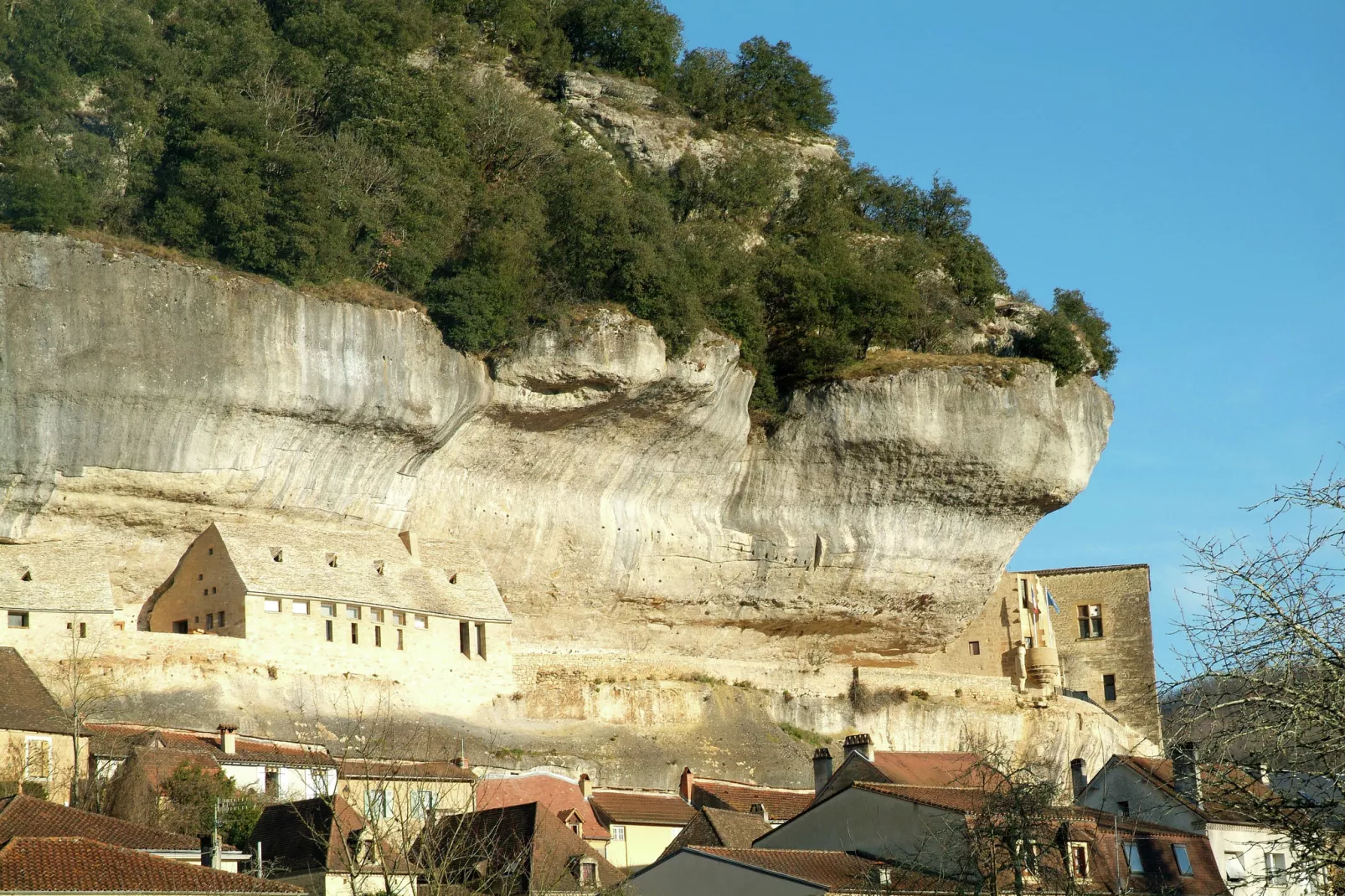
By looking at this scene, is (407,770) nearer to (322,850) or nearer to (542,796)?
(542,796)

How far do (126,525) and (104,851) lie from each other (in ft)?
54.4

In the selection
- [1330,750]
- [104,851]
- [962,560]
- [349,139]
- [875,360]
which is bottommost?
[104,851]

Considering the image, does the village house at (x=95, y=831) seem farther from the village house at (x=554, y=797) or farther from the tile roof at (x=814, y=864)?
the village house at (x=554, y=797)

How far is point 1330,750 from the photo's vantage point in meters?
11.6

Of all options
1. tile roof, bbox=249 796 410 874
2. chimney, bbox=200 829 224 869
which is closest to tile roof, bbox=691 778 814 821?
tile roof, bbox=249 796 410 874

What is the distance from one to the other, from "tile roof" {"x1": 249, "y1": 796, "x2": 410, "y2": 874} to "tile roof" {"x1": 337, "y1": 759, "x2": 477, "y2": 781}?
2.59 meters

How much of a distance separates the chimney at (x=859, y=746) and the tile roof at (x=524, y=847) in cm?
1002

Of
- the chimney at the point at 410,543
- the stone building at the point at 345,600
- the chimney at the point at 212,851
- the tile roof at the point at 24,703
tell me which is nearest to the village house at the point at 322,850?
the chimney at the point at 212,851

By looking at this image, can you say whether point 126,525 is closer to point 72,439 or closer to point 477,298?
point 72,439

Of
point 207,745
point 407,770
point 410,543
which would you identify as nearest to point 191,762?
point 207,745

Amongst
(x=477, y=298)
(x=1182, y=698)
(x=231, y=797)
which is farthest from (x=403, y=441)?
(x=1182, y=698)

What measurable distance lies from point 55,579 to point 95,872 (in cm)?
1589

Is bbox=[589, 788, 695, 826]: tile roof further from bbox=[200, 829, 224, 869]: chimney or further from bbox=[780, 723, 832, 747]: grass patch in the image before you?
bbox=[200, 829, 224, 869]: chimney

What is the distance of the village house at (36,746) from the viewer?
101ft
